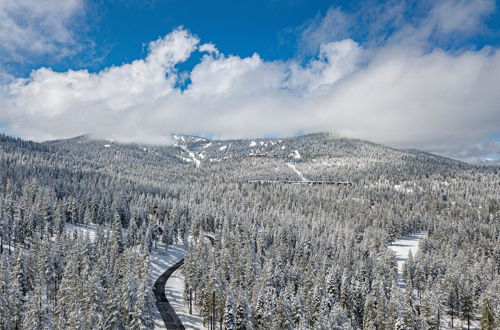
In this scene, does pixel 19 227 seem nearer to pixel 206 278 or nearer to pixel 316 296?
pixel 206 278

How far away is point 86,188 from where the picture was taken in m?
161

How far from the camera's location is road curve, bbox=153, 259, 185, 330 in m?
65.5

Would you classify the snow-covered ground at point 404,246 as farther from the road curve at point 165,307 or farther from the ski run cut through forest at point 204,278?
the road curve at point 165,307

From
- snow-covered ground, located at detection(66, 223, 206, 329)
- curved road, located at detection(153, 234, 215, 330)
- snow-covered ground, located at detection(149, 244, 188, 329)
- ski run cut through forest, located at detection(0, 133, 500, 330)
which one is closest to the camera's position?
ski run cut through forest, located at detection(0, 133, 500, 330)

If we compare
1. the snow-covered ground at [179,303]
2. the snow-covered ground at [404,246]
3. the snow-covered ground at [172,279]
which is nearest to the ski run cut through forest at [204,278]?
the snow-covered ground at [179,303]

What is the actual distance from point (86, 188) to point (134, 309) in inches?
5382

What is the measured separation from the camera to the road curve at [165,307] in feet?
215

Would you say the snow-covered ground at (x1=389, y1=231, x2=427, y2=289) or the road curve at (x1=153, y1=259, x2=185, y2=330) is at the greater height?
the snow-covered ground at (x1=389, y1=231, x2=427, y2=289)

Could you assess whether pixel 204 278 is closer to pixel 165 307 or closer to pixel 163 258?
pixel 165 307

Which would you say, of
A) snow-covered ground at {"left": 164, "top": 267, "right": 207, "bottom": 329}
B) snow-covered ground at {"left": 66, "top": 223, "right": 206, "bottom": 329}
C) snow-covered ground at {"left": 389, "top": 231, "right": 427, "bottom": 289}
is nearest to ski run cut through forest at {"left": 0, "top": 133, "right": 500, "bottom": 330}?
snow-covered ground at {"left": 164, "top": 267, "right": 207, "bottom": 329}

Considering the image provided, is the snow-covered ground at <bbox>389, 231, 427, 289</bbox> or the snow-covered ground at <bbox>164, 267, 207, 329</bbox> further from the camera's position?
the snow-covered ground at <bbox>389, 231, 427, 289</bbox>

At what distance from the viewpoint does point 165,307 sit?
7362 cm

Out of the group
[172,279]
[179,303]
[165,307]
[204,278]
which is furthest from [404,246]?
[165,307]

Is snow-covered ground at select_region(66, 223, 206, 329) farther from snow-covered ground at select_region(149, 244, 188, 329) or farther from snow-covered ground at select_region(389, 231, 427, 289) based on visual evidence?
snow-covered ground at select_region(389, 231, 427, 289)
